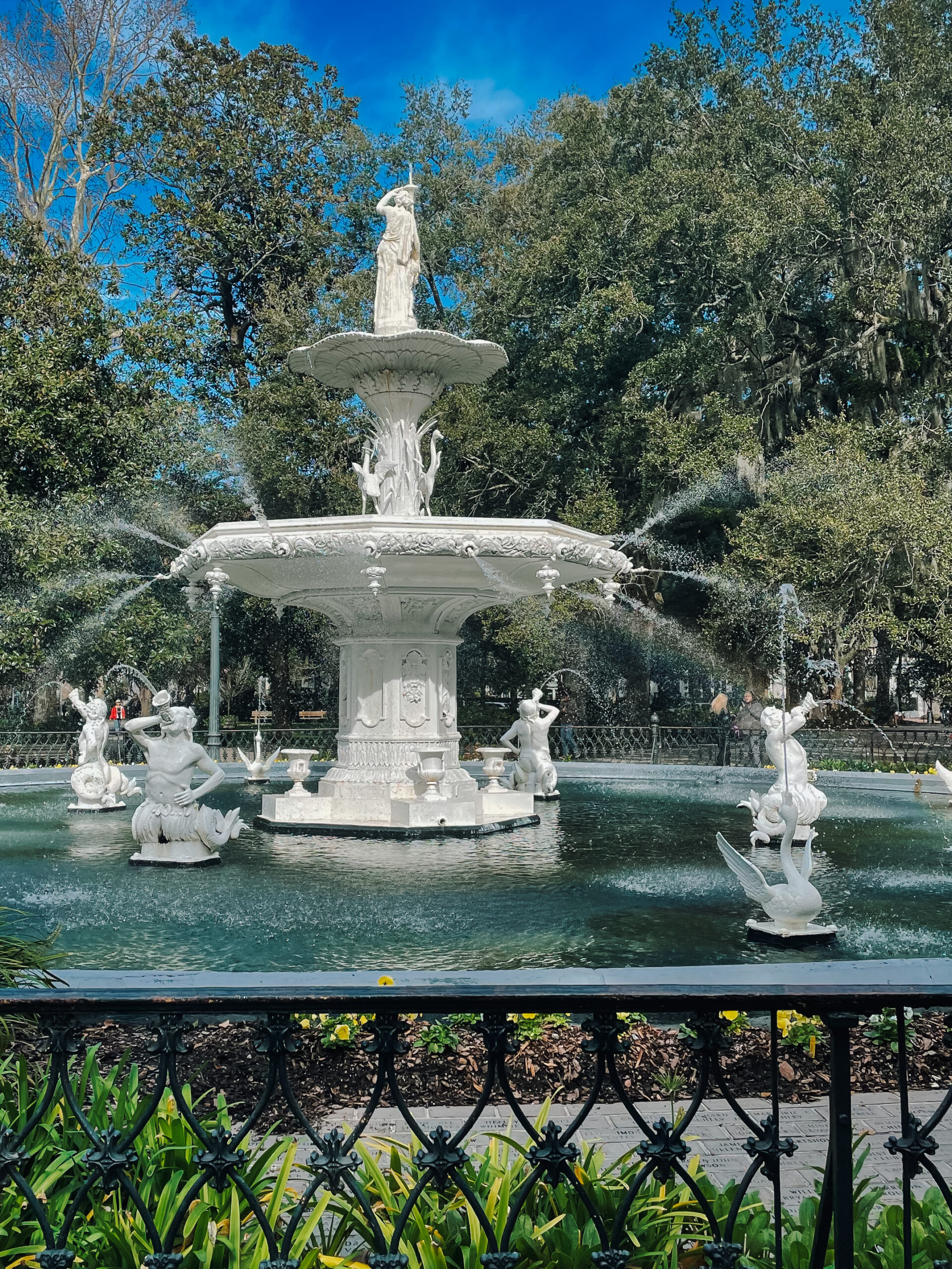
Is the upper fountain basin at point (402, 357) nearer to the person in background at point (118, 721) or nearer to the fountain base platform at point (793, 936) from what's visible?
the person in background at point (118, 721)

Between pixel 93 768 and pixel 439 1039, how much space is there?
1039cm

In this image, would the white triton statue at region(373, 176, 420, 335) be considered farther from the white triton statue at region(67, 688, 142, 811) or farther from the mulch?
the mulch

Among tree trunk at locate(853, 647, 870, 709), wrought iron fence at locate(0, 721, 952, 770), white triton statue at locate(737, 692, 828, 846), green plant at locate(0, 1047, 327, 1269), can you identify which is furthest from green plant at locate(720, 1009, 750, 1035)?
tree trunk at locate(853, 647, 870, 709)

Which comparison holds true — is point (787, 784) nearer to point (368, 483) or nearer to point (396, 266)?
point (368, 483)

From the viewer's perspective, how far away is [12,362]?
2112cm

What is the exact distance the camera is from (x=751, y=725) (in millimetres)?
24922

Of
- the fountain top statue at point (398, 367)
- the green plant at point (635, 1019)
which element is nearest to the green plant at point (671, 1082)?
the green plant at point (635, 1019)

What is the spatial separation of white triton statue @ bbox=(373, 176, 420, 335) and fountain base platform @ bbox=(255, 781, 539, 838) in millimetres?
5895

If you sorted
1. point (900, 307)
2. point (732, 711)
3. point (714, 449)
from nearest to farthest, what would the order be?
point (714, 449) → point (900, 307) → point (732, 711)

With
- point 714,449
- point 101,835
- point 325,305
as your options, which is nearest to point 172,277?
point 325,305

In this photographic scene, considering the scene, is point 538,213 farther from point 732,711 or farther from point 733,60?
point 732,711

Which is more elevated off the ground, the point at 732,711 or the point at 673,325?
the point at 673,325

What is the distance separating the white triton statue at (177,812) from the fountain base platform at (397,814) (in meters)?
2.30

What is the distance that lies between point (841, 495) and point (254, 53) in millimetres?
23165
